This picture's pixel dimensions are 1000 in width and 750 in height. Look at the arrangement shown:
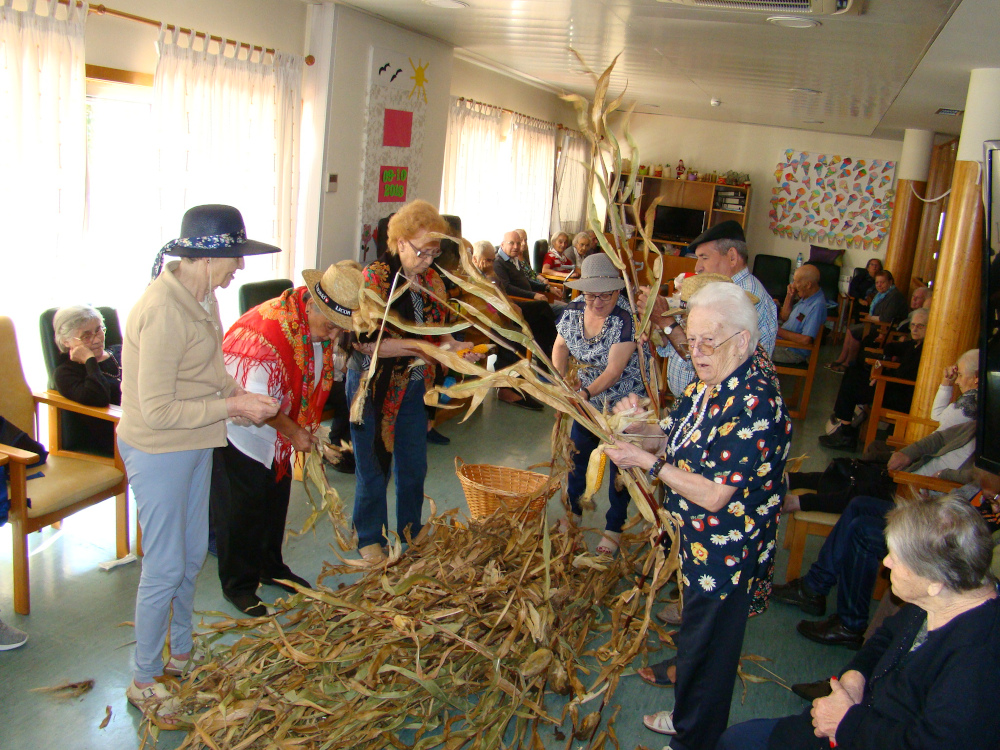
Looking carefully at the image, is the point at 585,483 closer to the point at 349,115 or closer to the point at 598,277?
the point at 598,277

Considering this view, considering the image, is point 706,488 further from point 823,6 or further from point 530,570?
point 823,6

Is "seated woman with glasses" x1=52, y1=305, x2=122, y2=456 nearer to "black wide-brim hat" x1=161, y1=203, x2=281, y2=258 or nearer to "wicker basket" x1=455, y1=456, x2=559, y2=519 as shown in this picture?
"black wide-brim hat" x1=161, y1=203, x2=281, y2=258

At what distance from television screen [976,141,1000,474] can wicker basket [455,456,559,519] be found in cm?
162

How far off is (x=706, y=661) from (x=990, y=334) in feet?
5.70

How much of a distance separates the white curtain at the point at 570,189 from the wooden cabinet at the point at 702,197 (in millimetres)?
616

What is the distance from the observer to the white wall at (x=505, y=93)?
8.46 metres

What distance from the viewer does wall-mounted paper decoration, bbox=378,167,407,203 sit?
20.4ft

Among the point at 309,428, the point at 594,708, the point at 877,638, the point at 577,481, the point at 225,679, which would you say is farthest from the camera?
the point at 577,481

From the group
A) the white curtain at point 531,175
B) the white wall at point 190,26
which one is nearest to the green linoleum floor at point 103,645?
the white wall at point 190,26

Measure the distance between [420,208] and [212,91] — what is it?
8.41 ft

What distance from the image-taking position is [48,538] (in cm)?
343

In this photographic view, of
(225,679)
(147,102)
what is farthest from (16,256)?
(225,679)

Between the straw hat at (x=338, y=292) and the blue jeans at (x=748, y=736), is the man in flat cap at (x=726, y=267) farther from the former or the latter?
the blue jeans at (x=748, y=736)

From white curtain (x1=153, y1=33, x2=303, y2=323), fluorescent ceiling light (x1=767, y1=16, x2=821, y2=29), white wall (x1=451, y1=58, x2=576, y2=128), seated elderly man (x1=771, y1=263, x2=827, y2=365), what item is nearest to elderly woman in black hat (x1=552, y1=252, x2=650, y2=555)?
fluorescent ceiling light (x1=767, y1=16, x2=821, y2=29)
